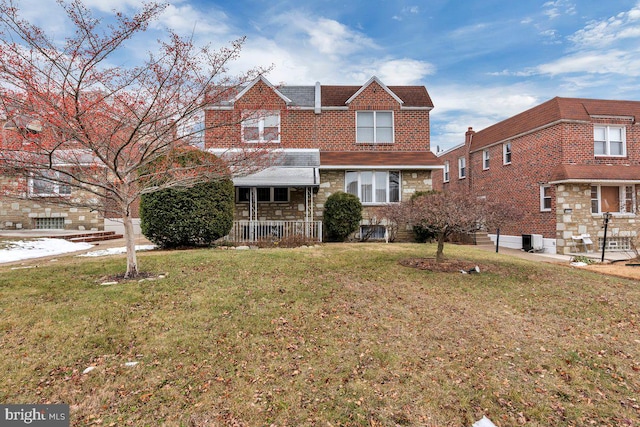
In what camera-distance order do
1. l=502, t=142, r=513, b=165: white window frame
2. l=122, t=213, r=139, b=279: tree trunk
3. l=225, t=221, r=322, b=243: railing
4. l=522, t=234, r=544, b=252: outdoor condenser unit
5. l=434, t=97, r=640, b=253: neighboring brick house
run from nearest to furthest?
l=122, t=213, r=139, b=279: tree trunk → l=225, t=221, r=322, b=243: railing → l=434, t=97, r=640, b=253: neighboring brick house → l=522, t=234, r=544, b=252: outdoor condenser unit → l=502, t=142, r=513, b=165: white window frame

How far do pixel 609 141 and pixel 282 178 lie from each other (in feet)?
59.9

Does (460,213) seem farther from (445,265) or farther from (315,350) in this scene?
(315,350)

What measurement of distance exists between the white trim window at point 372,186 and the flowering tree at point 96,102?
1034 cm

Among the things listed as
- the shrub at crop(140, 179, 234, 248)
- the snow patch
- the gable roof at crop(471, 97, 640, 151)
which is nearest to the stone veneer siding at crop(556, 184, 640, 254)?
the gable roof at crop(471, 97, 640, 151)

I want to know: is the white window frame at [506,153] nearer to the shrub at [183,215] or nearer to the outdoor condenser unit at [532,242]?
the outdoor condenser unit at [532,242]

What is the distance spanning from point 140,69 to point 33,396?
18.4 feet

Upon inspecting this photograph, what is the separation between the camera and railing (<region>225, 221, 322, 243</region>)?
45.7 ft

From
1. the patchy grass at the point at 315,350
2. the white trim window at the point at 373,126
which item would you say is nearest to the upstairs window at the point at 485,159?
the white trim window at the point at 373,126

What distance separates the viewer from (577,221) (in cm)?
1689

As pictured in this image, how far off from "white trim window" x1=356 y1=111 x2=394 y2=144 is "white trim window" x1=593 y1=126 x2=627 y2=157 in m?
11.2

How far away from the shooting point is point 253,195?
1591cm

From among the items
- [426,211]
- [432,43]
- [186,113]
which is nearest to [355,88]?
[432,43]

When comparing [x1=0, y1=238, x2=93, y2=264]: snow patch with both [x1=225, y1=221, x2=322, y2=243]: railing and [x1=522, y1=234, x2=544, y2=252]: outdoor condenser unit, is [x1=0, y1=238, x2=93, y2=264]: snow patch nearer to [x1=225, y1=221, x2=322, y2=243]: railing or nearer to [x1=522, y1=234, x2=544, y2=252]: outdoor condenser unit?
[x1=225, y1=221, x2=322, y2=243]: railing

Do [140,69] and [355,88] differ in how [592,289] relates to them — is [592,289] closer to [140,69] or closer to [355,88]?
[140,69]
